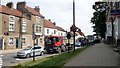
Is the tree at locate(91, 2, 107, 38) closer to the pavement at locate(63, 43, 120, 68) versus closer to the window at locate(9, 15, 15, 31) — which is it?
the window at locate(9, 15, 15, 31)

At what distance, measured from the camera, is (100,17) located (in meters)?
79.1

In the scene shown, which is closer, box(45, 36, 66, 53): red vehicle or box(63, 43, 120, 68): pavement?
box(63, 43, 120, 68): pavement

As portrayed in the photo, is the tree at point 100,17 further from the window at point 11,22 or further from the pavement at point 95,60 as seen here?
the pavement at point 95,60

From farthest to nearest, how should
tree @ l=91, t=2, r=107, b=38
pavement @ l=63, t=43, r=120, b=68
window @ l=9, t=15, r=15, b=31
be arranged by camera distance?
1. tree @ l=91, t=2, r=107, b=38
2. window @ l=9, t=15, r=15, b=31
3. pavement @ l=63, t=43, r=120, b=68

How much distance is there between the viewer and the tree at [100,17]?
77688mm

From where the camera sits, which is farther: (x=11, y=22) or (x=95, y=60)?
(x=11, y=22)

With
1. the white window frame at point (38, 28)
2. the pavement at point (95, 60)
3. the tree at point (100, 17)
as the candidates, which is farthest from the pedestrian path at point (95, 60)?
the tree at point (100, 17)

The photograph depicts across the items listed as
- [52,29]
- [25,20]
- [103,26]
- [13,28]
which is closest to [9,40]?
[13,28]

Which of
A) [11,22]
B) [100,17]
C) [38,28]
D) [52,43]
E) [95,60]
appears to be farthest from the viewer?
[100,17]

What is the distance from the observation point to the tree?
77.7m

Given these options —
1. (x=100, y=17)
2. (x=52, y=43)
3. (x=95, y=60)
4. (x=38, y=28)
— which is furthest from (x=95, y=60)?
(x=100, y=17)

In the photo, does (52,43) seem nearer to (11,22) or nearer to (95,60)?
(11,22)

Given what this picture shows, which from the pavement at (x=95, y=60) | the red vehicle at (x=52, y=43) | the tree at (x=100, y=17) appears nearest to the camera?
the pavement at (x=95, y=60)

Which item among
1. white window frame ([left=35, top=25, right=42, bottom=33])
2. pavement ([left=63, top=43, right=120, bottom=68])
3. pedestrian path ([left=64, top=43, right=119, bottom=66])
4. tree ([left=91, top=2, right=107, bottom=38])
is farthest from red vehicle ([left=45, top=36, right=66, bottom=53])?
tree ([left=91, top=2, right=107, bottom=38])
